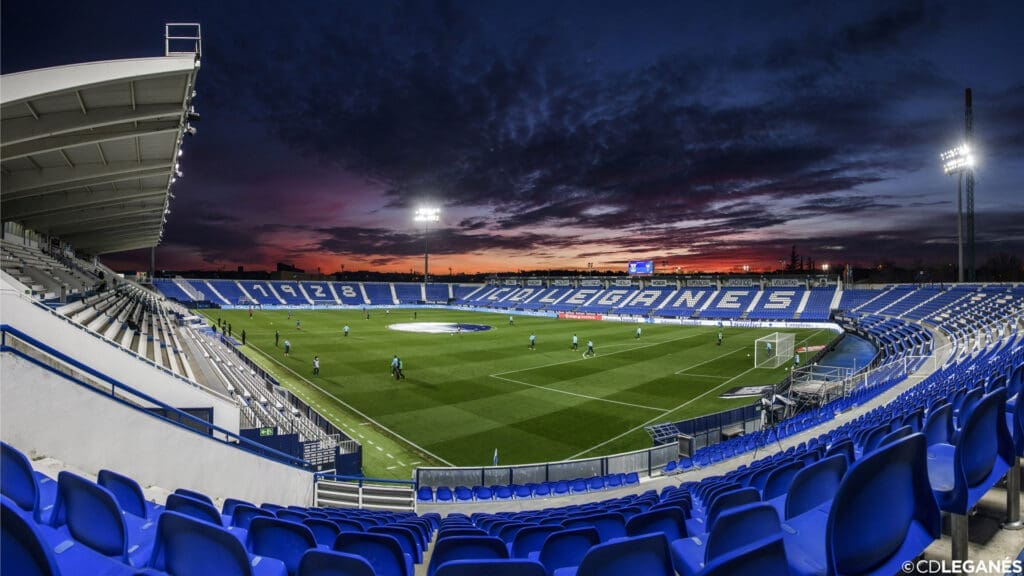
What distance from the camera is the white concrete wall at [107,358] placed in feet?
28.1

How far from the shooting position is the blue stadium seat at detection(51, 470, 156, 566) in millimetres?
2855

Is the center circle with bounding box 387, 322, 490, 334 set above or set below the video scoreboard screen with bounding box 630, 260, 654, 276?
below

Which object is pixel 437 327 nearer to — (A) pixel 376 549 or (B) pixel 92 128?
(B) pixel 92 128

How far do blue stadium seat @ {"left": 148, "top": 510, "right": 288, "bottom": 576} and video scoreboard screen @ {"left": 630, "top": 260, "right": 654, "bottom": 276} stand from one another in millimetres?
83220

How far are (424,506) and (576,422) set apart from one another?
9.65 m

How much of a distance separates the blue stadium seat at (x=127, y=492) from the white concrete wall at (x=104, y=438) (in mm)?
3278

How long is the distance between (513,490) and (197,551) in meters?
9.70

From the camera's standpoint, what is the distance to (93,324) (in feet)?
46.2

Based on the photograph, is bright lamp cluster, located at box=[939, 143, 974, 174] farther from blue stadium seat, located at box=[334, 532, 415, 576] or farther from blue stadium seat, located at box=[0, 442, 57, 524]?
blue stadium seat, located at box=[0, 442, 57, 524]

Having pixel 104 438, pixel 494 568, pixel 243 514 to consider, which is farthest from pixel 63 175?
pixel 494 568

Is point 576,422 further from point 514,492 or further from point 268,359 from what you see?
point 268,359

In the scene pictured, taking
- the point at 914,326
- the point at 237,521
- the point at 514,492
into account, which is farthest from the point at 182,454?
the point at 914,326

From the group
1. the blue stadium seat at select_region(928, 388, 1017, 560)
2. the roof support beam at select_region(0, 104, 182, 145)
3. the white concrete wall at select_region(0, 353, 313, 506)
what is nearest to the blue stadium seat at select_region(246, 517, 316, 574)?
the blue stadium seat at select_region(928, 388, 1017, 560)

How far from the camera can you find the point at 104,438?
689 cm
